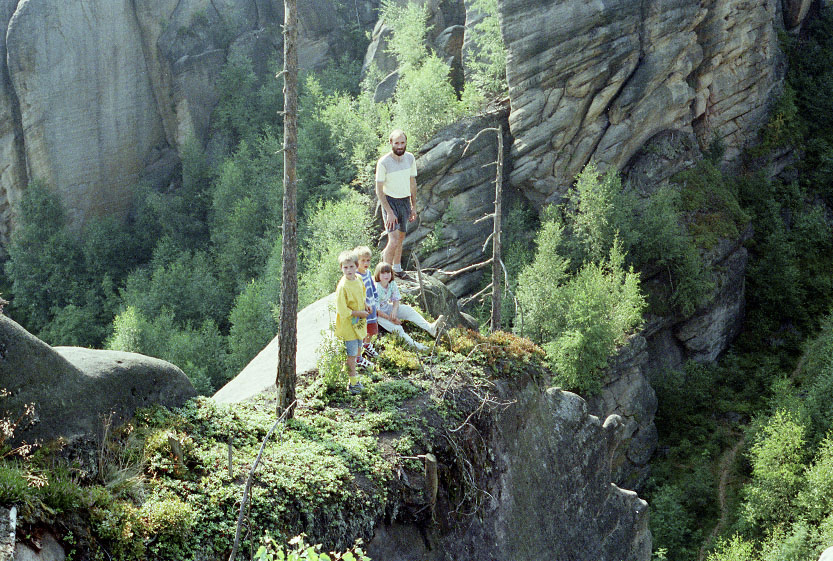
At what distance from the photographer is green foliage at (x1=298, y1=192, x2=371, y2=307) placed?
35.3 m

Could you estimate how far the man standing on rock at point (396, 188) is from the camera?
14719 mm

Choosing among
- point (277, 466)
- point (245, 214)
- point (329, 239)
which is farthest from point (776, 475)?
point (245, 214)

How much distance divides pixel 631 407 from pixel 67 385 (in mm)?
27999

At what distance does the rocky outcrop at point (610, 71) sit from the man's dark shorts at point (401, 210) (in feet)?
74.3

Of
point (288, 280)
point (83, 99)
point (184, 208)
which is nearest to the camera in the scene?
point (288, 280)

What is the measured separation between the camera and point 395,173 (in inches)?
583

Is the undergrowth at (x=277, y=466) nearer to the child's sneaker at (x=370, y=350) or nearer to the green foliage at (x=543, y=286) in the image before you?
the child's sneaker at (x=370, y=350)

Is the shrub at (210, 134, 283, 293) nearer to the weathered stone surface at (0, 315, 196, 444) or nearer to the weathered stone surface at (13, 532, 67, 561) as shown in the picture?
the weathered stone surface at (0, 315, 196, 444)

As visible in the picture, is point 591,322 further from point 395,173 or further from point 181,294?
point 181,294

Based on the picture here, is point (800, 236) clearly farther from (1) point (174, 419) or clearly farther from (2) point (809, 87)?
(1) point (174, 419)

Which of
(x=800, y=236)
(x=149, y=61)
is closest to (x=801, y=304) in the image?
(x=800, y=236)

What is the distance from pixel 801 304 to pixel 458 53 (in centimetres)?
2185

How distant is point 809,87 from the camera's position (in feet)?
143

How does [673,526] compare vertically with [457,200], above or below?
below
